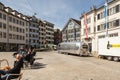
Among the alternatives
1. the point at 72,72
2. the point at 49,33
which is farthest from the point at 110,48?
the point at 49,33

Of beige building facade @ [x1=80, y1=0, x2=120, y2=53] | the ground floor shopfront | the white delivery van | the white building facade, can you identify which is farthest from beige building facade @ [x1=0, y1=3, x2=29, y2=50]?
the white delivery van

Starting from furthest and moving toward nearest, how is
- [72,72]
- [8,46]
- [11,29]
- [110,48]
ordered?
[11,29], [8,46], [110,48], [72,72]

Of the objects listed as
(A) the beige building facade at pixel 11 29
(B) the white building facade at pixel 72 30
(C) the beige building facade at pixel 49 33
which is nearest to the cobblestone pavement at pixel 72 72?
(A) the beige building facade at pixel 11 29

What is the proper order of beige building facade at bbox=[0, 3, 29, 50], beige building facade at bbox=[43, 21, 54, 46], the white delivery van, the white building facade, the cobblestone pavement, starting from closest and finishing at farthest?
the cobblestone pavement < the white delivery van < beige building facade at bbox=[0, 3, 29, 50] < the white building facade < beige building facade at bbox=[43, 21, 54, 46]

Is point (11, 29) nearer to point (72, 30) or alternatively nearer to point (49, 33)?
point (72, 30)

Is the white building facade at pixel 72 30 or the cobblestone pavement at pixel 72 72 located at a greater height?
the white building facade at pixel 72 30

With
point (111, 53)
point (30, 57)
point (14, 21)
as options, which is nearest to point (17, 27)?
point (14, 21)

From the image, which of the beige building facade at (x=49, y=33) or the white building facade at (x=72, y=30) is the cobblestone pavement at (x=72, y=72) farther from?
the beige building facade at (x=49, y=33)

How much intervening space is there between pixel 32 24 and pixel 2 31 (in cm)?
3380

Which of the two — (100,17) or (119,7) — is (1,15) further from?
(119,7)

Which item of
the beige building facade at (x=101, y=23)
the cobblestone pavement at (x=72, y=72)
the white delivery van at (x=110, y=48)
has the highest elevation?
the beige building facade at (x=101, y=23)

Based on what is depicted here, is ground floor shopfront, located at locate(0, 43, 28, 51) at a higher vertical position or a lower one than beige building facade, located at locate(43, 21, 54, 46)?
lower

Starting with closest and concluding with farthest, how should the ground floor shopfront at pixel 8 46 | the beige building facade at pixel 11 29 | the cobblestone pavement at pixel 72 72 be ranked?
1. the cobblestone pavement at pixel 72 72
2. the beige building facade at pixel 11 29
3. the ground floor shopfront at pixel 8 46

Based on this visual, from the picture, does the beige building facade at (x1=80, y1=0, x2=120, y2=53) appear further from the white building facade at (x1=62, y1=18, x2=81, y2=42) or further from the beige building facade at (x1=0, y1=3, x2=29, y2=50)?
the beige building facade at (x1=0, y1=3, x2=29, y2=50)
